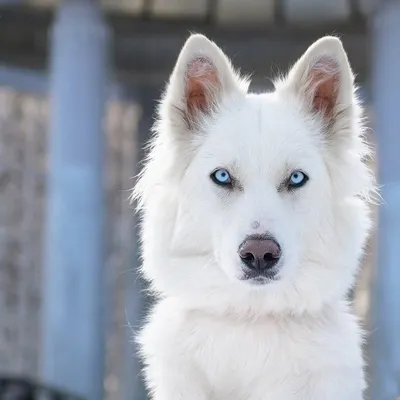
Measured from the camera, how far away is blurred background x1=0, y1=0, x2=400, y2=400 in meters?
8.41

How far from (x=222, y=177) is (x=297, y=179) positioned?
0.25 m

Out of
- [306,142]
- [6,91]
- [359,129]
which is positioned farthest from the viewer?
[6,91]

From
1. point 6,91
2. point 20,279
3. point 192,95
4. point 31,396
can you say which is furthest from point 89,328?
point 192,95

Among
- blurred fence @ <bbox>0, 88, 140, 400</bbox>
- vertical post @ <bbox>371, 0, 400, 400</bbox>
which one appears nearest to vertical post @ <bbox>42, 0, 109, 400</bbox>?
blurred fence @ <bbox>0, 88, 140, 400</bbox>

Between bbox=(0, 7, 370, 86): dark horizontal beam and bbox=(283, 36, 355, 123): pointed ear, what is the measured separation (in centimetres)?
666

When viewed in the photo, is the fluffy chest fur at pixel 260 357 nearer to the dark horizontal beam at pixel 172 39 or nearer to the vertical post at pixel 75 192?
the vertical post at pixel 75 192

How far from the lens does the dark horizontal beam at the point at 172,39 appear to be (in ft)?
31.9

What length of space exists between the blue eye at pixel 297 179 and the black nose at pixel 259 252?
26cm

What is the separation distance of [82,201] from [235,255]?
21.0 ft

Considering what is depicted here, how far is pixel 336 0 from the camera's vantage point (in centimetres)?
925

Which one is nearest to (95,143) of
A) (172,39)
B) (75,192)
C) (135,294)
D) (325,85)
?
(75,192)

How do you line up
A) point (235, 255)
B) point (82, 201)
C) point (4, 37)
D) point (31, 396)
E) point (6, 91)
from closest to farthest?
point (235, 255)
point (31, 396)
point (82, 201)
point (4, 37)
point (6, 91)

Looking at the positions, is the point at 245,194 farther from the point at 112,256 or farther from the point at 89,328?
the point at 112,256

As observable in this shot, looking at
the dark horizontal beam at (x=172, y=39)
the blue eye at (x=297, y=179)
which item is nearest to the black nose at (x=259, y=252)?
the blue eye at (x=297, y=179)
